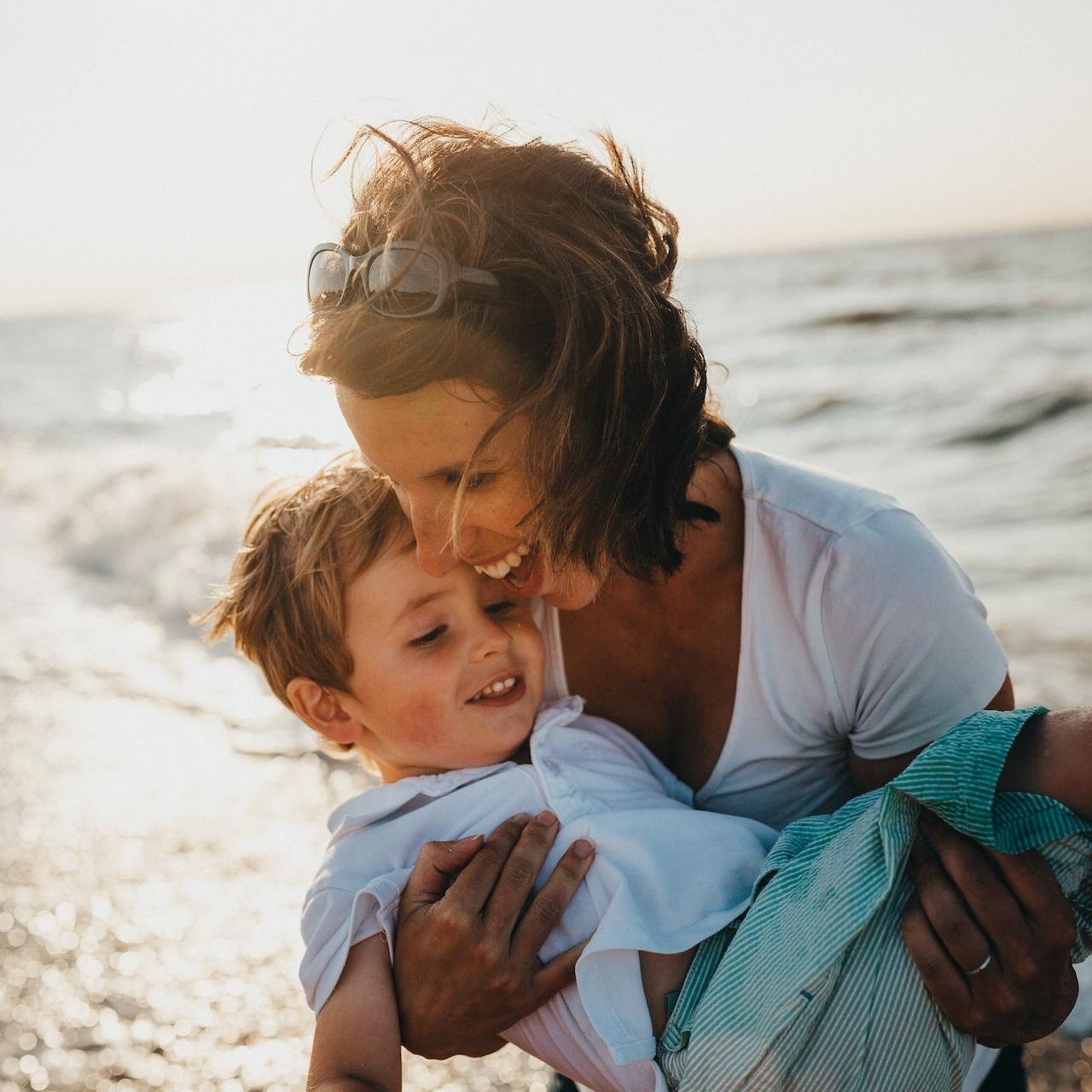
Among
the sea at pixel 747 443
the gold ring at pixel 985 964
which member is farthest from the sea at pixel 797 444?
the gold ring at pixel 985 964

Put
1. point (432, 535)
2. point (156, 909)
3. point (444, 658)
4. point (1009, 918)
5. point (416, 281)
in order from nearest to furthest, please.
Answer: point (1009, 918), point (416, 281), point (432, 535), point (444, 658), point (156, 909)

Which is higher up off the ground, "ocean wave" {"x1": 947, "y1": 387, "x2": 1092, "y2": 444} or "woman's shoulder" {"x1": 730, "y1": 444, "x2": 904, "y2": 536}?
"woman's shoulder" {"x1": 730, "y1": 444, "x2": 904, "y2": 536}

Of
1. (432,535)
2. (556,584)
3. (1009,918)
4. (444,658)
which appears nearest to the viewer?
(1009,918)

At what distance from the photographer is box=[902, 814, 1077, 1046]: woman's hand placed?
158 centimetres

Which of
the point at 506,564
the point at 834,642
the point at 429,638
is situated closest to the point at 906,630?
the point at 834,642

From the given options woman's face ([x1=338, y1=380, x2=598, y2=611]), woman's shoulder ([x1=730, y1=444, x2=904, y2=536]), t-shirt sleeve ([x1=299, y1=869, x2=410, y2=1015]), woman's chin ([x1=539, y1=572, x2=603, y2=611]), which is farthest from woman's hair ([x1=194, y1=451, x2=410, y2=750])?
woman's shoulder ([x1=730, y1=444, x2=904, y2=536])

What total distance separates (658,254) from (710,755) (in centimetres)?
100

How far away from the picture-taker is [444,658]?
7.53 feet

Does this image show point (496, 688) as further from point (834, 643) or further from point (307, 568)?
point (834, 643)

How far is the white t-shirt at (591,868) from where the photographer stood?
1874mm

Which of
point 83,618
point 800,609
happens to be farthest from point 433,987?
point 83,618

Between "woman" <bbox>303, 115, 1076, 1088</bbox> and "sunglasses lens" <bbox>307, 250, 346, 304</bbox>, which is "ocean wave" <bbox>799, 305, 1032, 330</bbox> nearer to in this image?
"woman" <bbox>303, 115, 1076, 1088</bbox>

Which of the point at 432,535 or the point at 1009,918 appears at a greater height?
the point at 432,535

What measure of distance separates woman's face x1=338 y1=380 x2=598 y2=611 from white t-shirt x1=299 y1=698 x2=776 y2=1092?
43 cm
